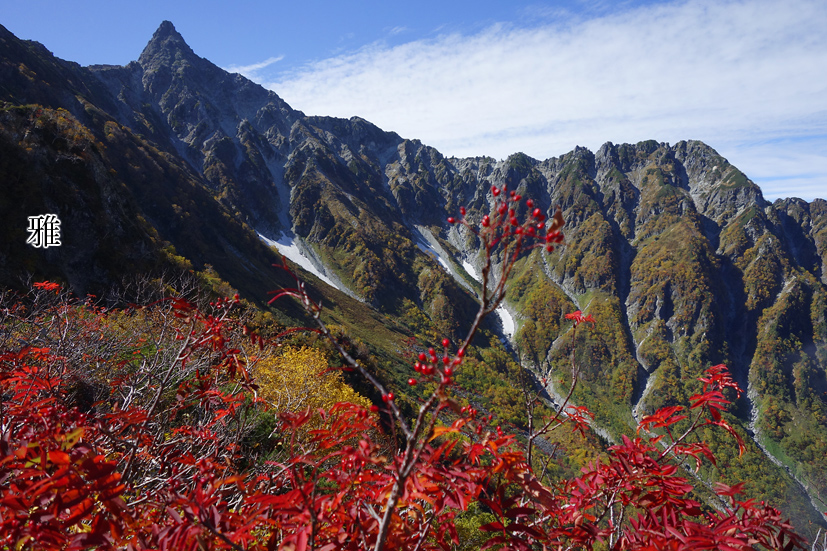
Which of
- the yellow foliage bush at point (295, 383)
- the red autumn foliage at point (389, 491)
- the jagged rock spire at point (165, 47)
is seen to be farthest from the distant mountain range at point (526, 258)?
the red autumn foliage at point (389, 491)

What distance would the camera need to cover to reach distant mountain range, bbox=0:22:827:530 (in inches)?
3305

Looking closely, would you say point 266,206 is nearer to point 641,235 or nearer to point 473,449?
point 473,449

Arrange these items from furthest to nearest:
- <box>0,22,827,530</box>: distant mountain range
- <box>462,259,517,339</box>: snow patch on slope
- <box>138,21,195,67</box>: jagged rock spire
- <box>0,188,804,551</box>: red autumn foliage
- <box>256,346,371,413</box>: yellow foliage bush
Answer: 1. <box>138,21,195,67</box>: jagged rock spire
2. <box>462,259,517,339</box>: snow patch on slope
3. <box>0,22,827,530</box>: distant mountain range
4. <box>256,346,371,413</box>: yellow foliage bush
5. <box>0,188,804,551</box>: red autumn foliage

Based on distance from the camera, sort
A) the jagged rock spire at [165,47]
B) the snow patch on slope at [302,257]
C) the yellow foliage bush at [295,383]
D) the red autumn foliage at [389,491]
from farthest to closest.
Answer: the jagged rock spire at [165,47], the snow patch on slope at [302,257], the yellow foliage bush at [295,383], the red autumn foliage at [389,491]

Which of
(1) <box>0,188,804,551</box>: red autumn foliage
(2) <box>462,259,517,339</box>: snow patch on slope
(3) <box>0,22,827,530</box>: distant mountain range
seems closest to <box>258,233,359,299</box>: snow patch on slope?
(3) <box>0,22,827,530</box>: distant mountain range

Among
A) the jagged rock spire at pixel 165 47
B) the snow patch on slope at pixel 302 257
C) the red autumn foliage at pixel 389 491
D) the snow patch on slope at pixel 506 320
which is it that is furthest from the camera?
the jagged rock spire at pixel 165 47

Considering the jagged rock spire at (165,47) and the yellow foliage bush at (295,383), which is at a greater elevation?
the jagged rock spire at (165,47)

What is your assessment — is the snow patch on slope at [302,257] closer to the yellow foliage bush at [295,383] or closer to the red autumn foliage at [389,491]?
the yellow foliage bush at [295,383]

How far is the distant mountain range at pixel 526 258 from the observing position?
83.9m

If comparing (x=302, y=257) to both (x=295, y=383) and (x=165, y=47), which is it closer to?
(x=295, y=383)

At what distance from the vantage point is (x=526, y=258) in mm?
79375

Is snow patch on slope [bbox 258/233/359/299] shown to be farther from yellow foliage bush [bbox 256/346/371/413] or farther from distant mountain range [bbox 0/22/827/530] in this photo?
yellow foliage bush [bbox 256/346/371/413]

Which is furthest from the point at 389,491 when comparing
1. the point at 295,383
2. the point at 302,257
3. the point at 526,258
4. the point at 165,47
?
the point at 165,47

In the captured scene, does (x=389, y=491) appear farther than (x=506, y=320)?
No
